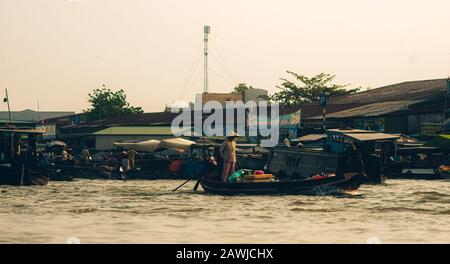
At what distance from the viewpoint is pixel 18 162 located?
1174 inches

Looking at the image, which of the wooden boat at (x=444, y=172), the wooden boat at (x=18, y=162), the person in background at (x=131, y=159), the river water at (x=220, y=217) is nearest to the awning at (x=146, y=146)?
the person in background at (x=131, y=159)

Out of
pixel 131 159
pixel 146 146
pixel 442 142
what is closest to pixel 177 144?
pixel 146 146

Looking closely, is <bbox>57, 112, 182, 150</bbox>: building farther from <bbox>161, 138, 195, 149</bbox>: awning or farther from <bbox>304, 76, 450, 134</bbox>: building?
<bbox>304, 76, 450, 134</bbox>: building

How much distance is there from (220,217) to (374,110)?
1089 inches

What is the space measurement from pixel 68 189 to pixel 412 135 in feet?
64.0

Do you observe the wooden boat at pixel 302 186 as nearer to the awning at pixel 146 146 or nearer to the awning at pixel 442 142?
the awning at pixel 442 142

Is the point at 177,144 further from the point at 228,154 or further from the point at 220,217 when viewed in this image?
the point at 220,217

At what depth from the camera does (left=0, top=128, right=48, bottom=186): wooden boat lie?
97.0 ft

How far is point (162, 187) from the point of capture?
30109 mm

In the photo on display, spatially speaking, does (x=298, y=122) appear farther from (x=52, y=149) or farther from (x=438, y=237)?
(x=438, y=237)

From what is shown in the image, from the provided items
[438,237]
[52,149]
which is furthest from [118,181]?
[438,237]

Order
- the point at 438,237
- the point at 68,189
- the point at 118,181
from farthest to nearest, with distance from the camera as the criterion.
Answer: the point at 118,181, the point at 68,189, the point at 438,237

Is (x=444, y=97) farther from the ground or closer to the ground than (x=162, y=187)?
farther from the ground

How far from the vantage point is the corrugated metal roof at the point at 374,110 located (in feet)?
139
